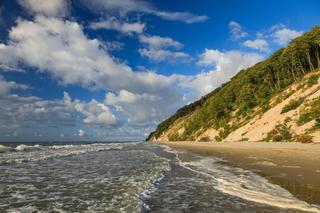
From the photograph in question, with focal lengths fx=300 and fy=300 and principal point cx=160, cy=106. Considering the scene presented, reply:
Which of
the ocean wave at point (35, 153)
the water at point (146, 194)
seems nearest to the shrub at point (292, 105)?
the ocean wave at point (35, 153)

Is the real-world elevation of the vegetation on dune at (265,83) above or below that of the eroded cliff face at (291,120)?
above

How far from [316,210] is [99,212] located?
642 cm

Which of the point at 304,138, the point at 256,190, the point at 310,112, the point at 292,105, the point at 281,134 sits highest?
the point at 292,105

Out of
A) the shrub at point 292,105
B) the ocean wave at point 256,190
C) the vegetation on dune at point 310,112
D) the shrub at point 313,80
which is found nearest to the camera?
the ocean wave at point 256,190

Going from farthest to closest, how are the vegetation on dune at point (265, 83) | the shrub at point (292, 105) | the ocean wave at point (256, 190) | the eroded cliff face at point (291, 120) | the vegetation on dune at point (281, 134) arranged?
the vegetation on dune at point (265, 83), the shrub at point (292, 105), the vegetation on dune at point (281, 134), the eroded cliff face at point (291, 120), the ocean wave at point (256, 190)

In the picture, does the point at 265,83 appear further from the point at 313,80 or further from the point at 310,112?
the point at 310,112

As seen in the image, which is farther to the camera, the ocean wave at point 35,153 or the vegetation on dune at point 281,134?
the vegetation on dune at point 281,134

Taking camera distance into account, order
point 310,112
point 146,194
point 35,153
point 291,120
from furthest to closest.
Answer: point 291,120, point 310,112, point 35,153, point 146,194

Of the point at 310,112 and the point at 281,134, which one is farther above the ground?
the point at 310,112

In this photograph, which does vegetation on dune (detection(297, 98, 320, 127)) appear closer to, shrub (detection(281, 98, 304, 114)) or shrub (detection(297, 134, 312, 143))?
shrub (detection(297, 134, 312, 143))

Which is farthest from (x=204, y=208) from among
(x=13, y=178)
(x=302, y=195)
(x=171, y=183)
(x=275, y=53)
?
(x=275, y=53)

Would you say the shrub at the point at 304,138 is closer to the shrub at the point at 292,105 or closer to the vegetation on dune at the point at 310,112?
the vegetation on dune at the point at 310,112

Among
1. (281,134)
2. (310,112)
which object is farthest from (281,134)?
(310,112)

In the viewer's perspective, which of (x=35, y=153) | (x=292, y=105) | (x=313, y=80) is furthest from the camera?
(x=313, y=80)
